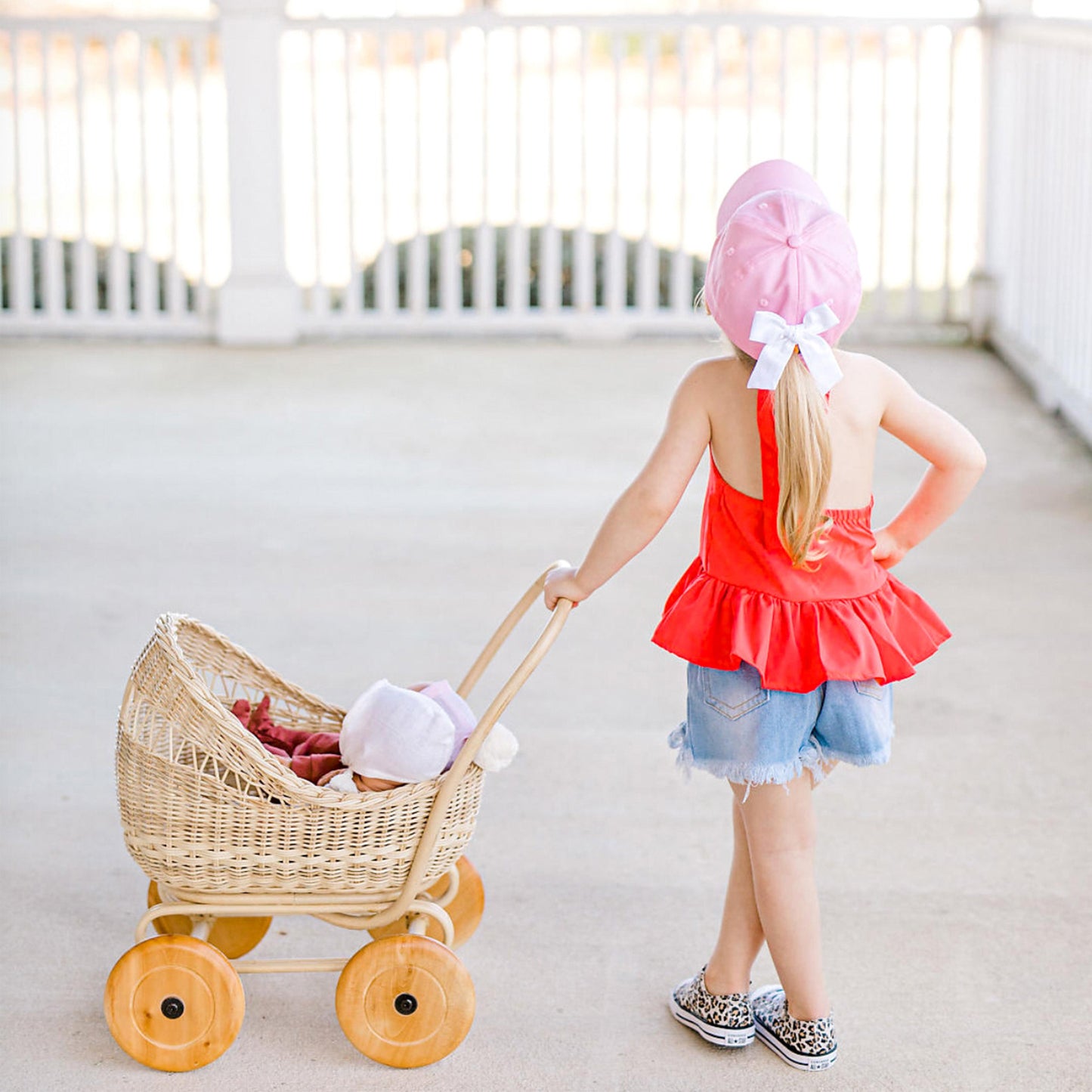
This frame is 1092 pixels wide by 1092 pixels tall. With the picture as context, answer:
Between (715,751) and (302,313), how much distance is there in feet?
18.9

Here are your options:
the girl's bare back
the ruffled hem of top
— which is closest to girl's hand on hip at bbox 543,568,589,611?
the ruffled hem of top

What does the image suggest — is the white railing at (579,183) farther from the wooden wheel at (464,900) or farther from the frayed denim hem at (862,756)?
the frayed denim hem at (862,756)

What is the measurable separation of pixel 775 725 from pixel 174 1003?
83 cm

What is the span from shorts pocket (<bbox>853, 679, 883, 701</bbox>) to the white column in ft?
18.7

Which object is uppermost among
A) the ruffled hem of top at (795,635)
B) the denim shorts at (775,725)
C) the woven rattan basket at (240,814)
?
the ruffled hem of top at (795,635)

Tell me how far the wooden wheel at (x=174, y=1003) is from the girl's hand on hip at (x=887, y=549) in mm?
976

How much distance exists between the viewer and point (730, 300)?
1.90m

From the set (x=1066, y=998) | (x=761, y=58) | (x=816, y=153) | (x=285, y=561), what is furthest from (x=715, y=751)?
(x=761, y=58)

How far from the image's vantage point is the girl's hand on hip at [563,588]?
6.80 feet

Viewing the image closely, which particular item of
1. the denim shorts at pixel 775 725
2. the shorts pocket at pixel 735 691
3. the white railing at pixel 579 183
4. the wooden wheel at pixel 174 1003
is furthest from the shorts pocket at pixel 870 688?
the white railing at pixel 579 183

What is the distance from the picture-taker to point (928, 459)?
80.7 inches

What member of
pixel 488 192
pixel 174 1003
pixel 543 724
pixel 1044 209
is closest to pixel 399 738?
pixel 174 1003

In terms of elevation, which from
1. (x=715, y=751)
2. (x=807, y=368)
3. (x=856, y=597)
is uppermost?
(x=807, y=368)

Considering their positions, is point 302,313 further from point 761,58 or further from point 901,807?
point 761,58
